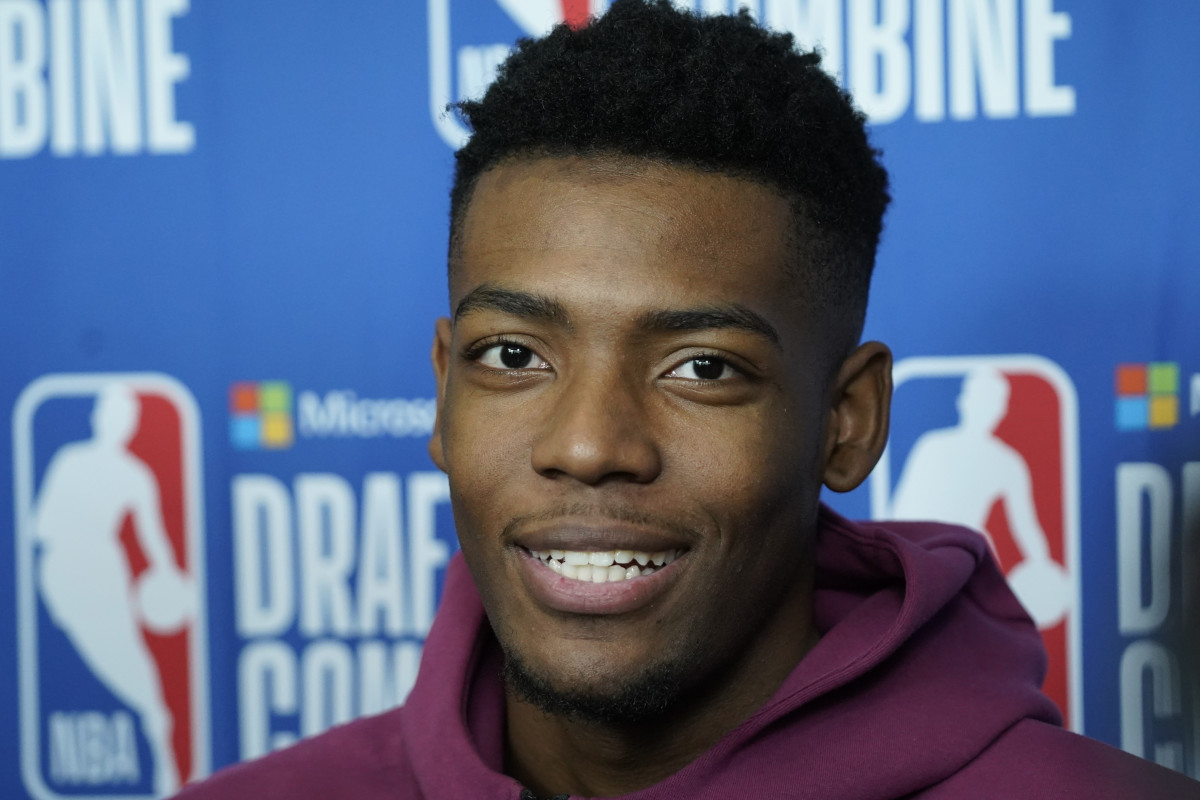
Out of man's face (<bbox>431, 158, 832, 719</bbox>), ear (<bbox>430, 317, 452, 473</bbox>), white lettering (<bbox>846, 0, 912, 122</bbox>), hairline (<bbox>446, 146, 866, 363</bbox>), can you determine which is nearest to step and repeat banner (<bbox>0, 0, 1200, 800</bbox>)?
white lettering (<bbox>846, 0, 912, 122</bbox>)

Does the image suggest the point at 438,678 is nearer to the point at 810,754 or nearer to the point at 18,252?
the point at 810,754

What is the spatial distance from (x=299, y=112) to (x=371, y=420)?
491 millimetres

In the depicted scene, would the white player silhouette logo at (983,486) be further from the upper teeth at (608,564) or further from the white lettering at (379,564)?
the upper teeth at (608,564)

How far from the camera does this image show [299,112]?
6.48 ft

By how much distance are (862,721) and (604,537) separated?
0.26m

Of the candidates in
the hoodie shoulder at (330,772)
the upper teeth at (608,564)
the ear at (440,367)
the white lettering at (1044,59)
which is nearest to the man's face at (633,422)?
the upper teeth at (608,564)

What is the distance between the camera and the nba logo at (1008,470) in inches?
72.9

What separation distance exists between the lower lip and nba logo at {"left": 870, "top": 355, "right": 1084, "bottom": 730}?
934 millimetres

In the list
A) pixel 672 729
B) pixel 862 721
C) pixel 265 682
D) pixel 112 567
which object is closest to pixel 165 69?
pixel 112 567

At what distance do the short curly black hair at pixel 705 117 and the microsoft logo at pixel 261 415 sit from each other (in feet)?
2.79

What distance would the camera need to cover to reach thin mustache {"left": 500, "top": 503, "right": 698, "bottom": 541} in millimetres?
997

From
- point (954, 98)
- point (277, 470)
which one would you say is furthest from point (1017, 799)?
point (277, 470)

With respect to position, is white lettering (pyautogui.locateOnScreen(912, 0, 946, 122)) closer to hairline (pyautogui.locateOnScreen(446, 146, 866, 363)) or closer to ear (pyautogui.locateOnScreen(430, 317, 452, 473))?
hairline (pyautogui.locateOnScreen(446, 146, 866, 363))

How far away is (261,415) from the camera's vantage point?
197 centimetres
